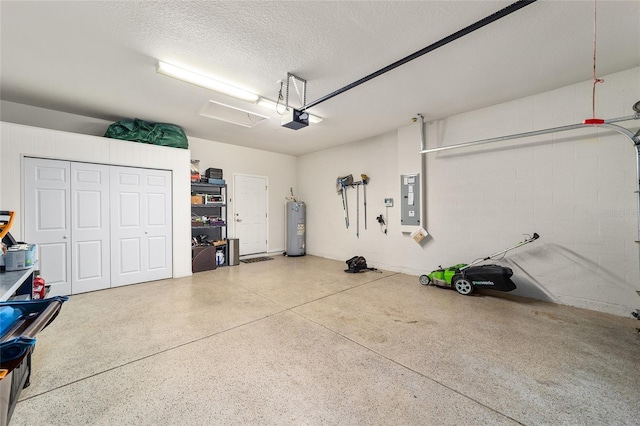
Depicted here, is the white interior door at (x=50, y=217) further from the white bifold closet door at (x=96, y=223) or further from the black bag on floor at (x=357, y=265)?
the black bag on floor at (x=357, y=265)

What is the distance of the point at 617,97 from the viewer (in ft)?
9.87

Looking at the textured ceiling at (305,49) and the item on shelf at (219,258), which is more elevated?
the textured ceiling at (305,49)

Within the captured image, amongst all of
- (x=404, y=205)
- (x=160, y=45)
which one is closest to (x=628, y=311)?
(x=404, y=205)

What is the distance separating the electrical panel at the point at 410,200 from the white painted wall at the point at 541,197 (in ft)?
0.58

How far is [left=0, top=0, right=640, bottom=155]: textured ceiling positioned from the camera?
2084 millimetres

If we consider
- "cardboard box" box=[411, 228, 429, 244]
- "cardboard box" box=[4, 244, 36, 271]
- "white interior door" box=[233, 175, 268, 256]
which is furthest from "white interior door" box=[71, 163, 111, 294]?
"cardboard box" box=[411, 228, 429, 244]

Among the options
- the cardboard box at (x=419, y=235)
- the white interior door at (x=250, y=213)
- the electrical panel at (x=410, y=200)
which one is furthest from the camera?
the white interior door at (x=250, y=213)

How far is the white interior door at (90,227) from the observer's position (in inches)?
152

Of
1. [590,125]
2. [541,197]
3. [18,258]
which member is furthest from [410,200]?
[18,258]

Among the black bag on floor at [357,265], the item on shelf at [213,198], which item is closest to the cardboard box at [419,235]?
the black bag on floor at [357,265]

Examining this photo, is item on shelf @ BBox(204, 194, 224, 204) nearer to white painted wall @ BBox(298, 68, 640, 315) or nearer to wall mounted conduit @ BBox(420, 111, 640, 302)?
white painted wall @ BBox(298, 68, 640, 315)

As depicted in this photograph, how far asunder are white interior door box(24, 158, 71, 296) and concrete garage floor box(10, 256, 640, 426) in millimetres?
533

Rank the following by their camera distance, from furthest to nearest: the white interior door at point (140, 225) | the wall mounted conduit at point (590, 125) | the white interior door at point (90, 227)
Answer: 1. the white interior door at point (140, 225)
2. the white interior door at point (90, 227)
3. the wall mounted conduit at point (590, 125)

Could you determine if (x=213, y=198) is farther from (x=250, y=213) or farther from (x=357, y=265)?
(x=357, y=265)
